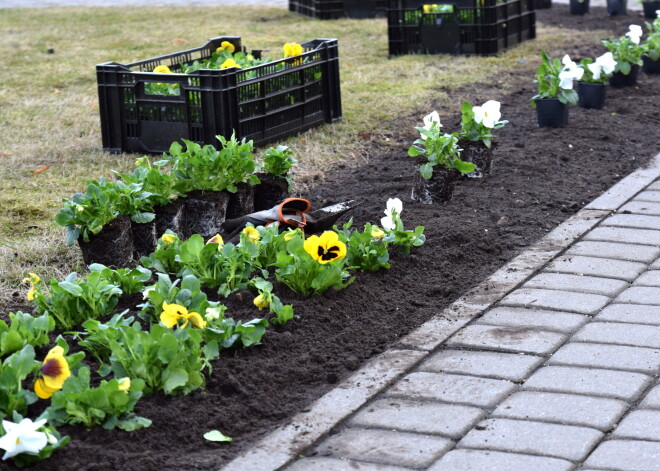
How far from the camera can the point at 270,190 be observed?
546 cm

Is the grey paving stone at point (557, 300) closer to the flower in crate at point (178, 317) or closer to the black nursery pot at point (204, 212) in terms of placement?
the flower in crate at point (178, 317)

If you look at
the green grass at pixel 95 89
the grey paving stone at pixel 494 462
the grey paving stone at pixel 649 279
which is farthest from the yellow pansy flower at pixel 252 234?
the grey paving stone at pixel 649 279

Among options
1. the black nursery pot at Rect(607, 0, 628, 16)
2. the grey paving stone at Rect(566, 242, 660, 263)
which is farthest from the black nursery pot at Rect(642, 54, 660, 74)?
the grey paving stone at Rect(566, 242, 660, 263)

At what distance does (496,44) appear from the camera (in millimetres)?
10570

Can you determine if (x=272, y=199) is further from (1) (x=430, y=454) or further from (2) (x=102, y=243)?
(1) (x=430, y=454)

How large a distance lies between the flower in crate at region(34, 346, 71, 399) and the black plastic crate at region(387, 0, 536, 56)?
7929 mm

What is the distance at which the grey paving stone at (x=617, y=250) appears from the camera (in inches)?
190

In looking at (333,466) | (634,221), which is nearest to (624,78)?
(634,221)

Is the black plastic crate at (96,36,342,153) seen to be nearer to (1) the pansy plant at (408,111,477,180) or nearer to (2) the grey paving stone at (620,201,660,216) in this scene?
(1) the pansy plant at (408,111,477,180)

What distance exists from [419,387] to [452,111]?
4.80m

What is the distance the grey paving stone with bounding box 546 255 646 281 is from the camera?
459cm

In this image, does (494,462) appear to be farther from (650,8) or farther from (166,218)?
(650,8)

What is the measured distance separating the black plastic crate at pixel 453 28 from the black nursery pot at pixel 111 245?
651cm

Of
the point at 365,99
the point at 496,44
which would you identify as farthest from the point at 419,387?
the point at 496,44
